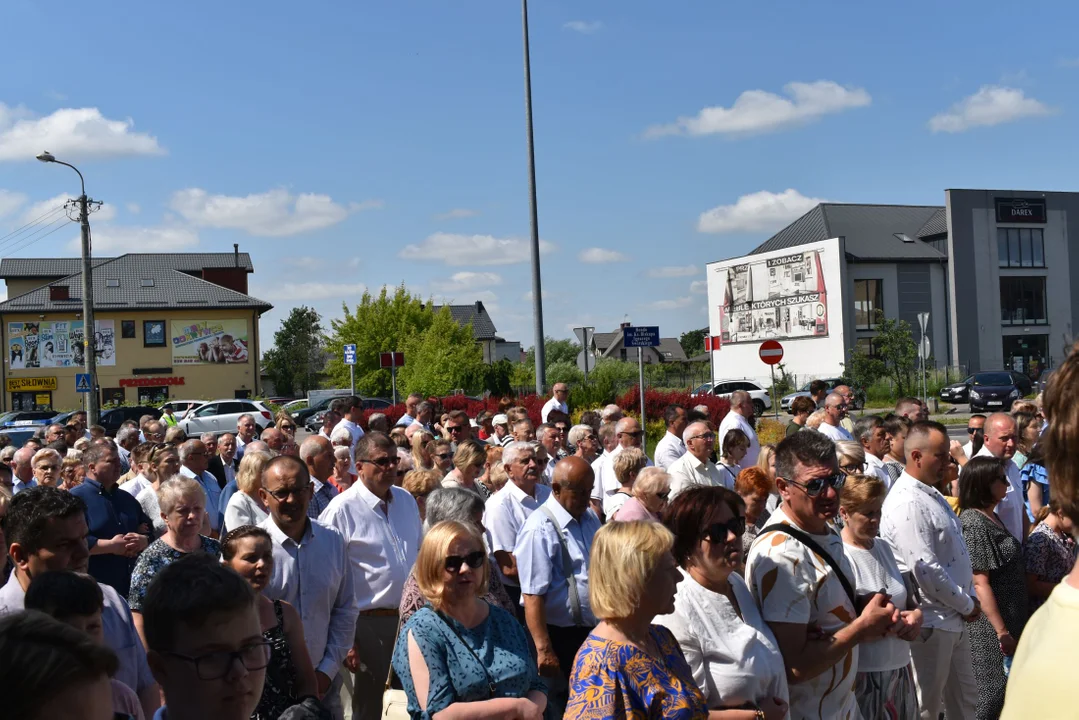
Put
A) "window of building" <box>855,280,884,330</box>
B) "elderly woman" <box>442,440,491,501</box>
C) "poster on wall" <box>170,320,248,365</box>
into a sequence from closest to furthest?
1. "elderly woman" <box>442,440,491,501</box>
2. "window of building" <box>855,280,884,330</box>
3. "poster on wall" <box>170,320,248,365</box>

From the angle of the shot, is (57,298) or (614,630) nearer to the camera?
(614,630)

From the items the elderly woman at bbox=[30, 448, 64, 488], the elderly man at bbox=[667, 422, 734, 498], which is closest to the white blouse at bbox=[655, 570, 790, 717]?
the elderly man at bbox=[667, 422, 734, 498]

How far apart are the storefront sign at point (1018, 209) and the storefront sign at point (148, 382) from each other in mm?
55176

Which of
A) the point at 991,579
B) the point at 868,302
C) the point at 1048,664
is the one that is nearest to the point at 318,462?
the point at 991,579

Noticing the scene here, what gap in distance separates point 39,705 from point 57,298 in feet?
228

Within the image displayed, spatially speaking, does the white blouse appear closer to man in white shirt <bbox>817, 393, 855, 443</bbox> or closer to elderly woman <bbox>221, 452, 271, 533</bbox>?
elderly woman <bbox>221, 452, 271, 533</bbox>

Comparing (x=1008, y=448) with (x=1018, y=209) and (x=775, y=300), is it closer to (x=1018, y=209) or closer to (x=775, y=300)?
(x=775, y=300)

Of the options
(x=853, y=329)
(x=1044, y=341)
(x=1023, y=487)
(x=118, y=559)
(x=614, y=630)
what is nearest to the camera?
(x=614, y=630)

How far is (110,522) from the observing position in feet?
23.1

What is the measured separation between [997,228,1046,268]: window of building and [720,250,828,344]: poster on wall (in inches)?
497

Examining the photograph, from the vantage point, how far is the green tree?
97000 millimetres

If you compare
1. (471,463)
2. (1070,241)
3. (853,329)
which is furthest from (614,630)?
(1070,241)

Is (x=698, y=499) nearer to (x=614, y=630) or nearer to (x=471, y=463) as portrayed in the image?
(x=614, y=630)

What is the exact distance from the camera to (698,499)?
4.23 metres
